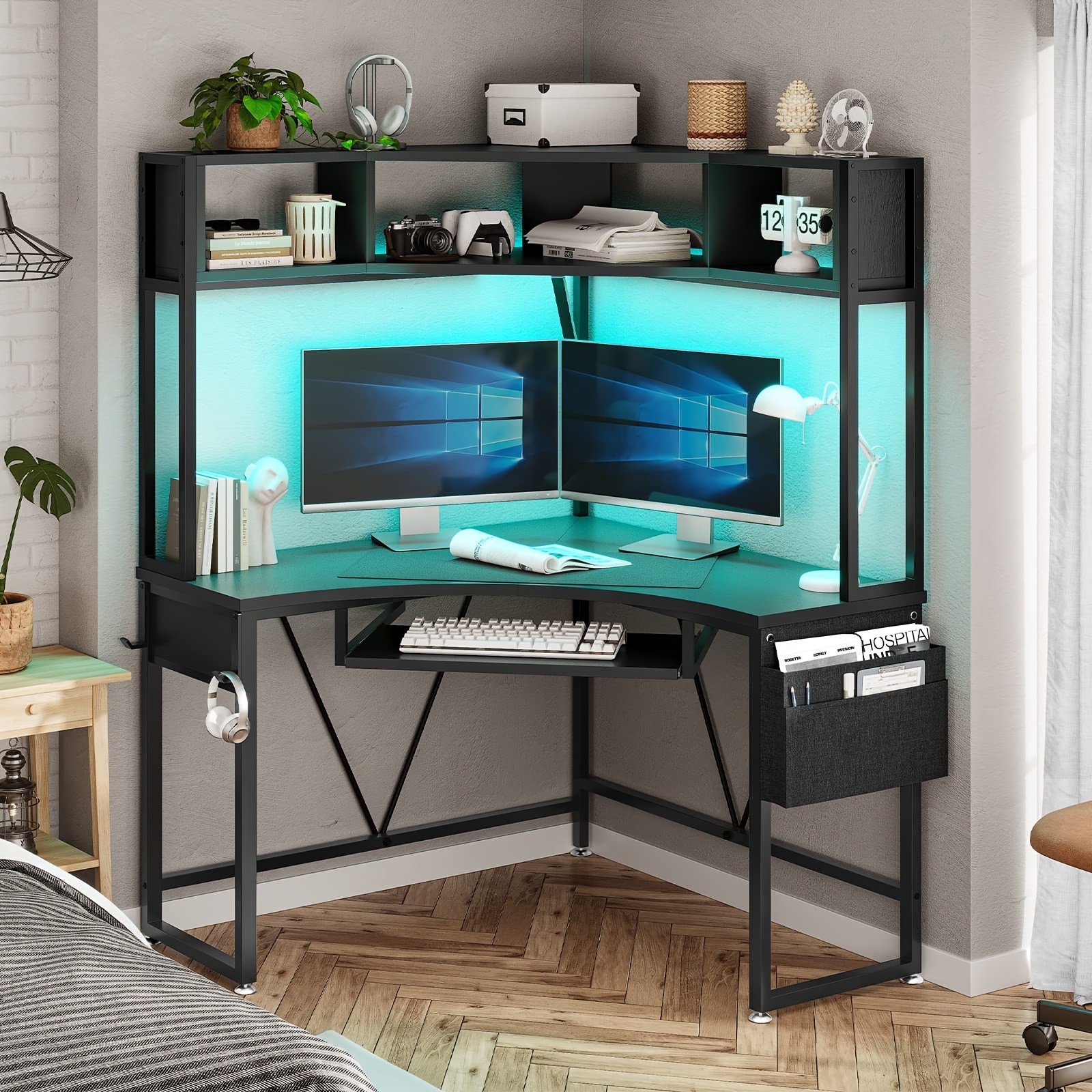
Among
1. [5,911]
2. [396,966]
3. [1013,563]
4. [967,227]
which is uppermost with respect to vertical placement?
[967,227]

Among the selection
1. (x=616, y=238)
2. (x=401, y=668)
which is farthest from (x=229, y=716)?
(x=616, y=238)

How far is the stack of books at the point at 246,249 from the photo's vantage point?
3.69 meters

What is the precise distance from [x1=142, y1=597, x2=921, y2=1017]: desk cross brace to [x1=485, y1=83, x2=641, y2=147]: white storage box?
1142mm

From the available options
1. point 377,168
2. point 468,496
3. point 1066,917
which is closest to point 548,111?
point 377,168

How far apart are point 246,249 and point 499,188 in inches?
32.7

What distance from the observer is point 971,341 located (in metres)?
3.53

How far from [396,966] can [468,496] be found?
1.11 m

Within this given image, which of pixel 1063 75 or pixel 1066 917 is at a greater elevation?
pixel 1063 75

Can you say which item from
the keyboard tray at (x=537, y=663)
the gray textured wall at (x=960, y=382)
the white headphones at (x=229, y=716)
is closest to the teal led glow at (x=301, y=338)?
the keyboard tray at (x=537, y=663)

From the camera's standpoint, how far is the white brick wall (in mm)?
3760

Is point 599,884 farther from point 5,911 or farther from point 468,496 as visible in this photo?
point 5,911

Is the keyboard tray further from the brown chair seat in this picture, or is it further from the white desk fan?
the white desk fan

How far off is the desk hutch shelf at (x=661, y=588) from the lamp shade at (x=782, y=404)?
0.60 feet

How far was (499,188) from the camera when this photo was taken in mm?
4324
